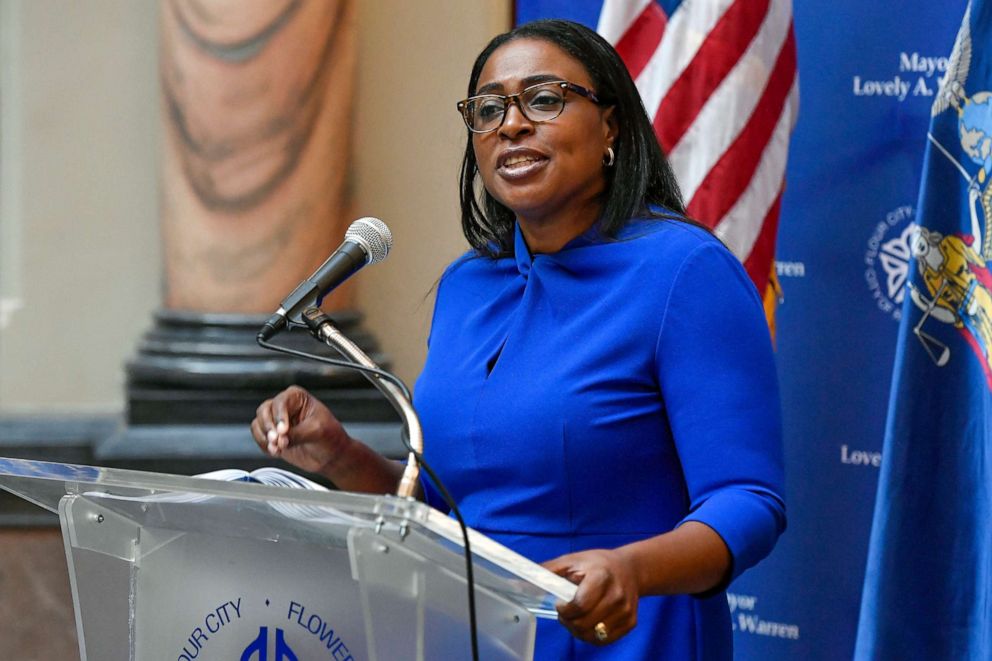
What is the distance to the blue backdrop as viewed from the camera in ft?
11.5

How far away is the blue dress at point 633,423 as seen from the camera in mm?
1721

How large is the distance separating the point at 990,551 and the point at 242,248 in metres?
2.50

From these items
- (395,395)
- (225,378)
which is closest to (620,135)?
A: (395,395)

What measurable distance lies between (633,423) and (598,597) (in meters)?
0.43

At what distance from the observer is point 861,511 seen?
3.53m

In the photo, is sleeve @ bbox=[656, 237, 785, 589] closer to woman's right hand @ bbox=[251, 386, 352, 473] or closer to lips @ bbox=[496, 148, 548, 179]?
lips @ bbox=[496, 148, 548, 179]

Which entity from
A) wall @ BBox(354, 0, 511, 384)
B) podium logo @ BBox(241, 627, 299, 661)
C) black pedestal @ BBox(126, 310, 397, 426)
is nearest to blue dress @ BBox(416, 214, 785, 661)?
podium logo @ BBox(241, 627, 299, 661)

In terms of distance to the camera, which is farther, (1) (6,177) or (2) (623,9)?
(1) (6,177)

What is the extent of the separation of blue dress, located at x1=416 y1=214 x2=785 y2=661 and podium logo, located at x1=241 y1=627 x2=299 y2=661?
0.42 meters

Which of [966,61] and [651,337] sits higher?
[966,61]

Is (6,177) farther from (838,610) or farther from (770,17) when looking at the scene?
(838,610)

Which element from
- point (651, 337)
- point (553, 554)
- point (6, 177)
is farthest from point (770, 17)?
point (6, 177)

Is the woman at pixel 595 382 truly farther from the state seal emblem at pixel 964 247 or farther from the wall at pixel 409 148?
the wall at pixel 409 148

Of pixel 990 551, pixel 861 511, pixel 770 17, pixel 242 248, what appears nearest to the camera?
pixel 990 551
